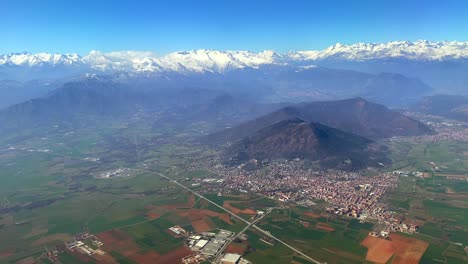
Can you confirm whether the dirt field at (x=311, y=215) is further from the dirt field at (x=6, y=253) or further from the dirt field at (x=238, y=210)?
the dirt field at (x=6, y=253)

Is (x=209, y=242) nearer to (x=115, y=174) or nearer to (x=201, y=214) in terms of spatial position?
(x=201, y=214)

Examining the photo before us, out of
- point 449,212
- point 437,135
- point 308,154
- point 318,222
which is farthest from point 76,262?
point 437,135

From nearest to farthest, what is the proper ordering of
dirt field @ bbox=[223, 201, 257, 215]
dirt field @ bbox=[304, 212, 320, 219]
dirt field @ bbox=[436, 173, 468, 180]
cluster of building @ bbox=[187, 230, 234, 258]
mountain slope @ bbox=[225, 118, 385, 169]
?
cluster of building @ bbox=[187, 230, 234, 258] < dirt field @ bbox=[304, 212, 320, 219] < dirt field @ bbox=[223, 201, 257, 215] < dirt field @ bbox=[436, 173, 468, 180] < mountain slope @ bbox=[225, 118, 385, 169]

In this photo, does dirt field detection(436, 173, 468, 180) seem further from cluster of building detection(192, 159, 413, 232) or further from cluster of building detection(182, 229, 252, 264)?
cluster of building detection(182, 229, 252, 264)

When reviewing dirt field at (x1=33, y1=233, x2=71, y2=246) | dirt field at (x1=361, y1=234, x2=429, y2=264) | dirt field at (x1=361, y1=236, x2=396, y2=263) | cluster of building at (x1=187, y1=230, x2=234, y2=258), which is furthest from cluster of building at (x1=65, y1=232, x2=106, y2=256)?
dirt field at (x1=361, y1=234, x2=429, y2=264)

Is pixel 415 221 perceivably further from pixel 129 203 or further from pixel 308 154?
pixel 129 203

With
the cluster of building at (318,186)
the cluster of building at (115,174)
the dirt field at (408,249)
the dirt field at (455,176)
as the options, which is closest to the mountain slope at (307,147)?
the cluster of building at (318,186)

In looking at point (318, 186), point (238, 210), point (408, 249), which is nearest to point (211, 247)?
point (238, 210)
